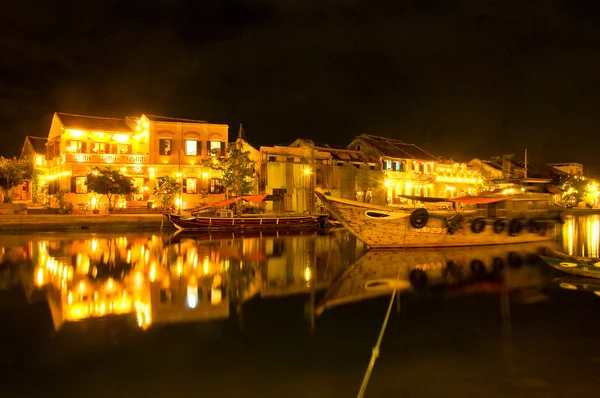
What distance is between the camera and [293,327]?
9.30 m

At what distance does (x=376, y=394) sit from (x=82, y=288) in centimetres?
935

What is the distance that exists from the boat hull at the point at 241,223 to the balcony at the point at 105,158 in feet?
21.7

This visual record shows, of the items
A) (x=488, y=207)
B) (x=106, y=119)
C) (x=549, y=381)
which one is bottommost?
(x=549, y=381)

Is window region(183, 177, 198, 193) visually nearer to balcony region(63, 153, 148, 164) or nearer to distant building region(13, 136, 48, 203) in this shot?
balcony region(63, 153, 148, 164)

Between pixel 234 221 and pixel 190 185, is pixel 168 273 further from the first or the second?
pixel 190 185

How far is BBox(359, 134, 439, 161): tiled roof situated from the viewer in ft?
156

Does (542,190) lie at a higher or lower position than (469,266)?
higher

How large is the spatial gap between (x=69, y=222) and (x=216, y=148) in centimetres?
1153

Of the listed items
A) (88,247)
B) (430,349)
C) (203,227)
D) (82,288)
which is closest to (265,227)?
(203,227)

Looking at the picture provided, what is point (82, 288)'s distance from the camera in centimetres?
1245

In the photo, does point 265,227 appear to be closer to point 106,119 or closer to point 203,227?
point 203,227

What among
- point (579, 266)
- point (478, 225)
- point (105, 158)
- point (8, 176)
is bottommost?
point (579, 266)

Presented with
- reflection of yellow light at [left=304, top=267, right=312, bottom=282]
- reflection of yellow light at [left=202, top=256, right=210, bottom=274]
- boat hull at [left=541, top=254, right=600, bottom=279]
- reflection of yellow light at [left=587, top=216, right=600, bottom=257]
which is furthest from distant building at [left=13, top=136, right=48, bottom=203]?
reflection of yellow light at [left=587, top=216, right=600, bottom=257]

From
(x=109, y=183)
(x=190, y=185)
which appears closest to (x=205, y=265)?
(x=109, y=183)
